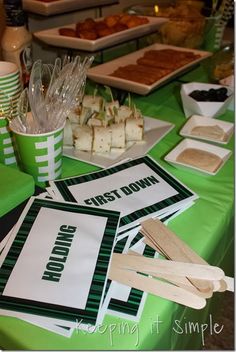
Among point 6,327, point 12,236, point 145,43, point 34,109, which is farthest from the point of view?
point 145,43

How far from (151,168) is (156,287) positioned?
303 mm

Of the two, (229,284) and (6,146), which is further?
(6,146)

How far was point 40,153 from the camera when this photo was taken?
0.69 meters

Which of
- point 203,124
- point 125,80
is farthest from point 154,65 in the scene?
point 203,124

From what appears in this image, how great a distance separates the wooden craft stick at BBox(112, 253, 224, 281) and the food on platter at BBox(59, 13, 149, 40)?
746 millimetres

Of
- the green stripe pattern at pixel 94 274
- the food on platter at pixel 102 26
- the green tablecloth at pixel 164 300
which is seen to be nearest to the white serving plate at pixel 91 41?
the food on platter at pixel 102 26

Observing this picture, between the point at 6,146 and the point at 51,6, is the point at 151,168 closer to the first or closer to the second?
the point at 6,146

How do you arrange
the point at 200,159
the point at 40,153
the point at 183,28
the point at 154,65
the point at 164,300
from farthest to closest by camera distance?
the point at 183,28
the point at 154,65
the point at 200,159
the point at 40,153
the point at 164,300

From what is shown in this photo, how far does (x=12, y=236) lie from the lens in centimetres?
57

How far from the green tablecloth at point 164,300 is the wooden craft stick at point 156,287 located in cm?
1

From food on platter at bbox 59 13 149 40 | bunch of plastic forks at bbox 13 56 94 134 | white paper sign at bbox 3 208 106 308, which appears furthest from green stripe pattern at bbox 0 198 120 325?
food on platter at bbox 59 13 149 40

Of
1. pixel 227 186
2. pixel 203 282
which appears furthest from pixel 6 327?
pixel 227 186

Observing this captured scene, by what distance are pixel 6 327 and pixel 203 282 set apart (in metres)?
0.26

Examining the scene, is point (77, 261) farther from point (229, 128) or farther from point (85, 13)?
point (85, 13)
